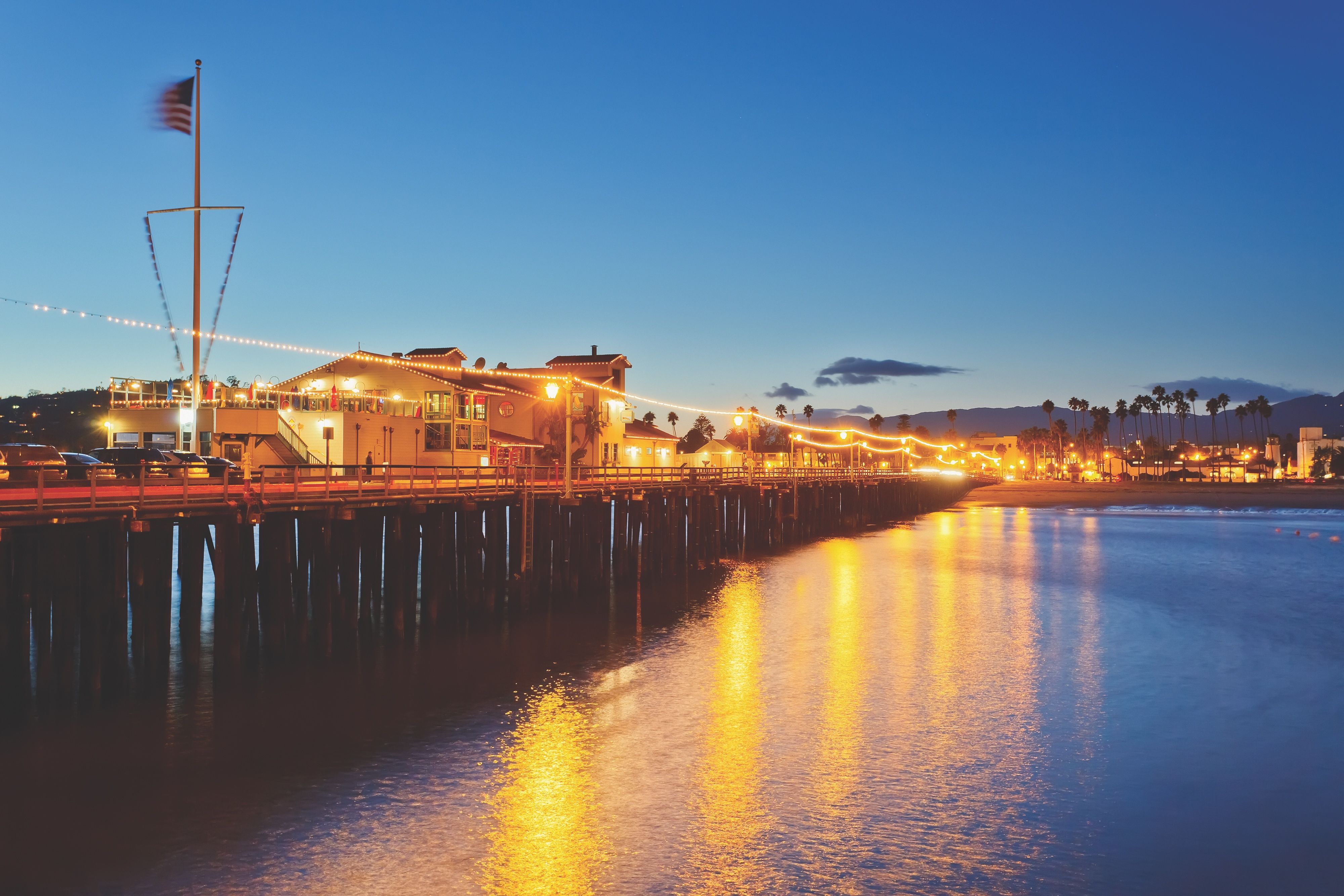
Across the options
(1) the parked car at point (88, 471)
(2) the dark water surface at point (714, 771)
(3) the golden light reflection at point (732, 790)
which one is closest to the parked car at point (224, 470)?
(1) the parked car at point (88, 471)

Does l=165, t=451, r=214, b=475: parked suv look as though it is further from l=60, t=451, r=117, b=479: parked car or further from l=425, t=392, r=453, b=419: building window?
l=425, t=392, r=453, b=419: building window

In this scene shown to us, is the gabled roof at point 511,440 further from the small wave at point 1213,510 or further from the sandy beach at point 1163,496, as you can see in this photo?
the sandy beach at point 1163,496

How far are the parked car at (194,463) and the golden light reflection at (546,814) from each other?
8115mm

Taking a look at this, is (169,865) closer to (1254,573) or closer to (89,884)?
(89,884)

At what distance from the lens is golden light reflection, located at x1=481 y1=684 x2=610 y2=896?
11.9 m

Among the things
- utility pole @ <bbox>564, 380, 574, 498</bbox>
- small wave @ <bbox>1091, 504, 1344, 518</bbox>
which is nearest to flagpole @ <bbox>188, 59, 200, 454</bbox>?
utility pole @ <bbox>564, 380, 574, 498</bbox>

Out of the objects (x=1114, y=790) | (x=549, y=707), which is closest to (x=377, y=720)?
(x=549, y=707)

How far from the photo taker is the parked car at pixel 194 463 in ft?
67.1

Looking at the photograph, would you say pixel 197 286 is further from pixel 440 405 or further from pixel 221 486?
pixel 440 405

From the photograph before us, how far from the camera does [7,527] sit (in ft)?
52.8

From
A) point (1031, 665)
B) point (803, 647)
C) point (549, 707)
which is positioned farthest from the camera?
point (803, 647)

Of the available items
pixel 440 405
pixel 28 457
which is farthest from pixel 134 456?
pixel 440 405

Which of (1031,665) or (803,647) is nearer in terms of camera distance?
(1031,665)

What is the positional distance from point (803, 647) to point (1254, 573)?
2957 cm
